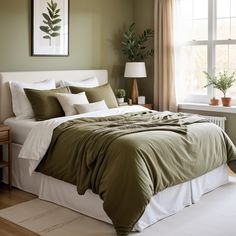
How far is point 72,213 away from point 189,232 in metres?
1.06

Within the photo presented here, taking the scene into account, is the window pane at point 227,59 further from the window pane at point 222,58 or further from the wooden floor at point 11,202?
the wooden floor at point 11,202

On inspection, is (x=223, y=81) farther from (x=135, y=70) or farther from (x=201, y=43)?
(x=135, y=70)

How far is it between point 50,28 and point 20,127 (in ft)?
5.02

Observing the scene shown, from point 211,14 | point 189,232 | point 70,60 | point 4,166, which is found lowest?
point 189,232

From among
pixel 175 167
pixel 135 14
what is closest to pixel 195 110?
pixel 135 14

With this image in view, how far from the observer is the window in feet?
18.7

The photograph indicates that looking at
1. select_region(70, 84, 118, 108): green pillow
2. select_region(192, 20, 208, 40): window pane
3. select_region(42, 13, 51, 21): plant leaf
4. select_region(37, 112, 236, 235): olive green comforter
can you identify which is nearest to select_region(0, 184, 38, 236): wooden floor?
select_region(37, 112, 236, 235): olive green comforter

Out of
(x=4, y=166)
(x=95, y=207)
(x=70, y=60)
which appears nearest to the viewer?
(x=95, y=207)

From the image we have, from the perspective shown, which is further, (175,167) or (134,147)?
(175,167)

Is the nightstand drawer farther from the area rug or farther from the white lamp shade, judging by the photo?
the white lamp shade

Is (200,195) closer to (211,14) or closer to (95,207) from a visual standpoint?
(95,207)

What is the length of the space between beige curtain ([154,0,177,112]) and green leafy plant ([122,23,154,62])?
17 cm

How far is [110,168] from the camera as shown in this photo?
128 inches

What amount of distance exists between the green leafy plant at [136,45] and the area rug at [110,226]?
9.66 ft
